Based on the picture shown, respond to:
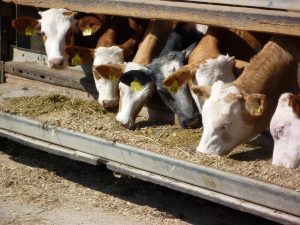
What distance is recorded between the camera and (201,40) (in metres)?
7.02

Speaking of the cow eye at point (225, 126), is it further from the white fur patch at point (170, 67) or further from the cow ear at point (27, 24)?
the cow ear at point (27, 24)

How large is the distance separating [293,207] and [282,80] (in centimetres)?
187

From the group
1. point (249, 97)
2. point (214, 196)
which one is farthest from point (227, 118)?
point (214, 196)

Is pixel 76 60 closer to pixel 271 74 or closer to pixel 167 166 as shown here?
pixel 271 74

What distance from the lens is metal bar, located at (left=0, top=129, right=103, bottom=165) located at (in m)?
6.09

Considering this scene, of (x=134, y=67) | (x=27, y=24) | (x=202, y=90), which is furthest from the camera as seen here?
(x=27, y=24)

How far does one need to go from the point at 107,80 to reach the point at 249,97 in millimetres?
2044

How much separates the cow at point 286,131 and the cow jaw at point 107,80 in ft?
6.86

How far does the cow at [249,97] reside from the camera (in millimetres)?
5621

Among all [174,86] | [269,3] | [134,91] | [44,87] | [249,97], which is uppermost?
[269,3]

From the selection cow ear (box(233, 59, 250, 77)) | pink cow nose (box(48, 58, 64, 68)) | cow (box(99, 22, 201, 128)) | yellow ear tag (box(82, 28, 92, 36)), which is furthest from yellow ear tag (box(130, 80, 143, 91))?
yellow ear tag (box(82, 28, 92, 36))

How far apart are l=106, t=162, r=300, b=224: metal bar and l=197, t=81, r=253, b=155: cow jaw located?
0.42 meters

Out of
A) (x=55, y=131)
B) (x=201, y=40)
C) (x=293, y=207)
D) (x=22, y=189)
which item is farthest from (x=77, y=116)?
(x=293, y=207)

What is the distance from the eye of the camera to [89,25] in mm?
8086
